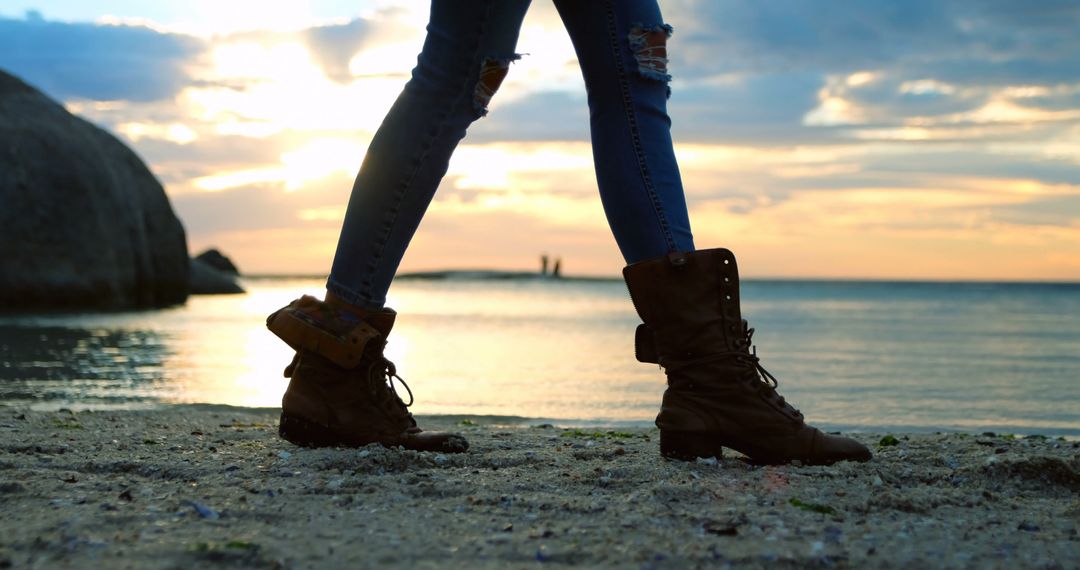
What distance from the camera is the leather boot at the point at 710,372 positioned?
2.46m

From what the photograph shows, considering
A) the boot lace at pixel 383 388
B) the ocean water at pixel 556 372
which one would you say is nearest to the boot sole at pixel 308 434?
the boot lace at pixel 383 388

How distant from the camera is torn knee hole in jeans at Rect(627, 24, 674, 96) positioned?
2.47 m

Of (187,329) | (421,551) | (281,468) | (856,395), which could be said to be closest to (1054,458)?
(421,551)

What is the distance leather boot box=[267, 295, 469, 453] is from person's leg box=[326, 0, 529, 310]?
0.39 feet

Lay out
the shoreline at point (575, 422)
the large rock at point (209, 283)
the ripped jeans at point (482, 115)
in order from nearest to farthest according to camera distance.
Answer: the ripped jeans at point (482, 115) → the shoreline at point (575, 422) → the large rock at point (209, 283)

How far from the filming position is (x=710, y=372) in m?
Result: 2.50

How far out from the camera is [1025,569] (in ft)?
5.20

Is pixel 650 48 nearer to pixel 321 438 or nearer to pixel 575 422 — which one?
pixel 321 438

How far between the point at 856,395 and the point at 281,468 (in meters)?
3.68

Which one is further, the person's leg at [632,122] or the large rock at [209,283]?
the large rock at [209,283]

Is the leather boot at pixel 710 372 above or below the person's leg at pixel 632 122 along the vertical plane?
below

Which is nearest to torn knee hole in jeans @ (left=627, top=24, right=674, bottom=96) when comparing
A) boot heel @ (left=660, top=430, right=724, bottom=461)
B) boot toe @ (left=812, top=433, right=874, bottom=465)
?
boot heel @ (left=660, top=430, right=724, bottom=461)

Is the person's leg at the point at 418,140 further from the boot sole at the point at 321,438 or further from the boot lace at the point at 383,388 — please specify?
the boot sole at the point at 321,438

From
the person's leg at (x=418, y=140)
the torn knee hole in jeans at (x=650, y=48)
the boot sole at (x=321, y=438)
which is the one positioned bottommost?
the boot sole at (x=321, y=438)
